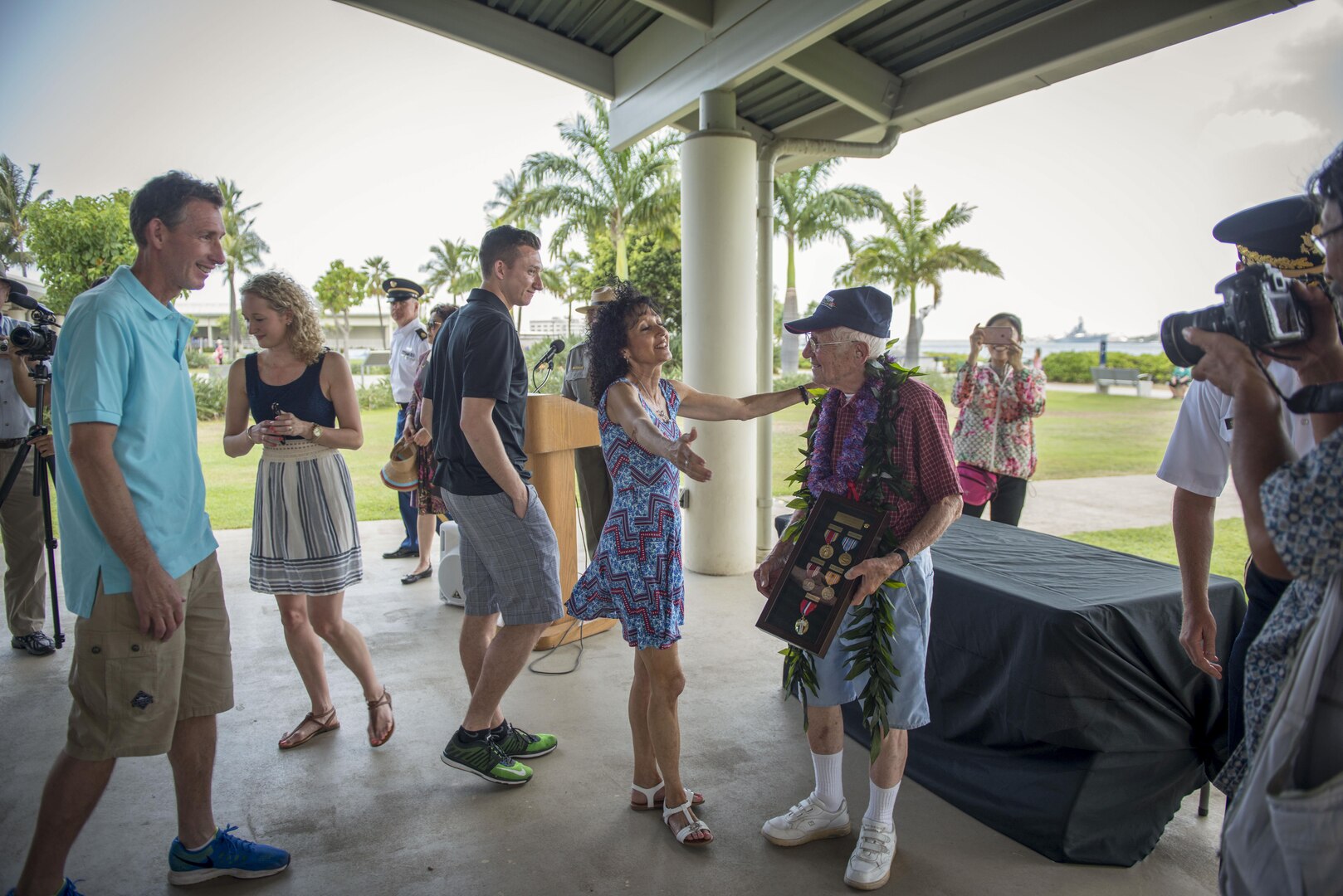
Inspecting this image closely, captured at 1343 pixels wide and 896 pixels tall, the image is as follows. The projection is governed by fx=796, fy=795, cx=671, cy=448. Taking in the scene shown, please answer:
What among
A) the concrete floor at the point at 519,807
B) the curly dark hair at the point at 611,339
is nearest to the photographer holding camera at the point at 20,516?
A: the concrete floor at the point at 519,807

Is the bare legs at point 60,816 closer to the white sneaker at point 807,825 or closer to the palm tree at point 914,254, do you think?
the white sneaker at point 807,825

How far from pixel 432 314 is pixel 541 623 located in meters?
3.81

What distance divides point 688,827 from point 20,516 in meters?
4.33

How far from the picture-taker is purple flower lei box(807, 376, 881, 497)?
2600 millimetres

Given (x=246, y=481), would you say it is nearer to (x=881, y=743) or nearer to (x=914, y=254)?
(x=881, y=743)

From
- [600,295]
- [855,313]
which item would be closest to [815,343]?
[855,313]

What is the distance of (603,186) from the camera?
27.7 metres

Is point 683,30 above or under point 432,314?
above

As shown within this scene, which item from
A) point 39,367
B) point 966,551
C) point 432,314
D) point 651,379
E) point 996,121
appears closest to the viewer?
point 651,379

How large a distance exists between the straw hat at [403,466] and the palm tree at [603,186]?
2364 centimetres

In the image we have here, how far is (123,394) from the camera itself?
216 centimetres

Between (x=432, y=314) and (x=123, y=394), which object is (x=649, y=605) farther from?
(x=432, y=314)

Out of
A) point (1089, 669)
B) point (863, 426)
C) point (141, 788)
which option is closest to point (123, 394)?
point (141, 788)

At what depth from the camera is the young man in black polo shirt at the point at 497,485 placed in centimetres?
300
